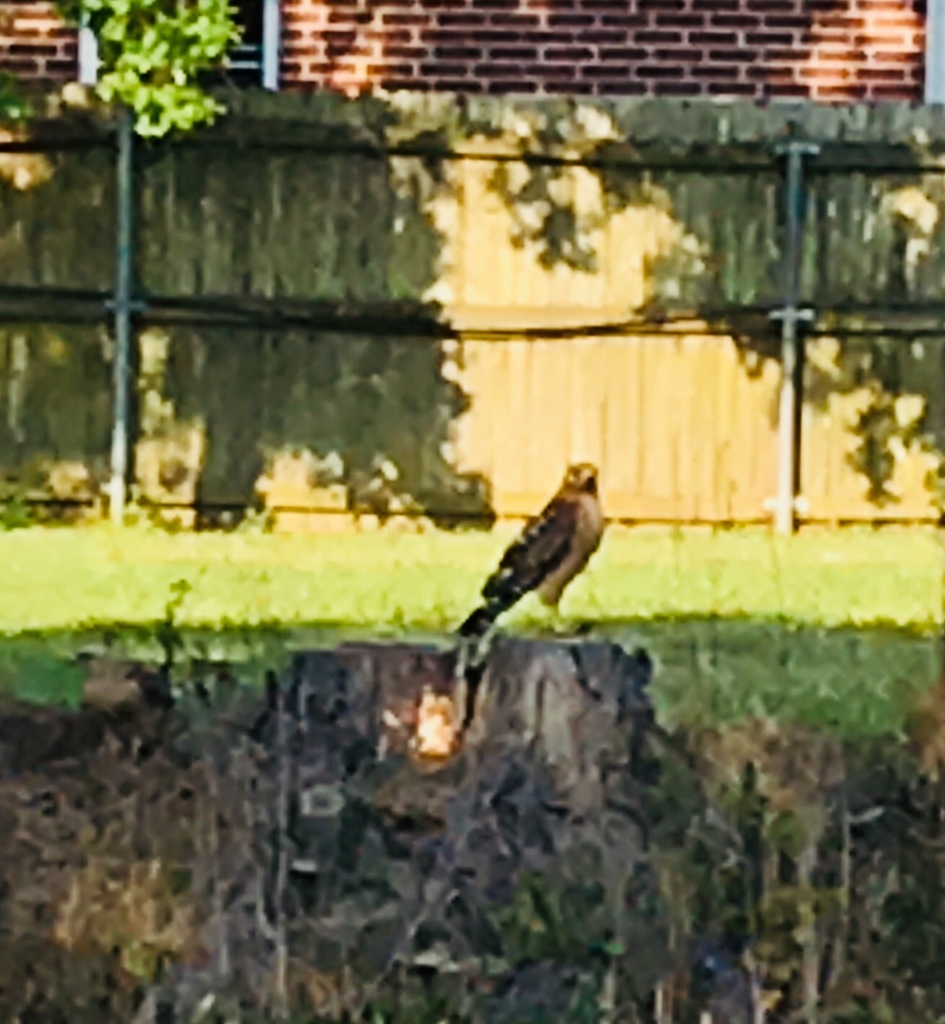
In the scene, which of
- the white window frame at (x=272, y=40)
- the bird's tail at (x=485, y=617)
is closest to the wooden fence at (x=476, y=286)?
the white window frame at (x=272, y=40)

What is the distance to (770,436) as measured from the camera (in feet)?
44.2

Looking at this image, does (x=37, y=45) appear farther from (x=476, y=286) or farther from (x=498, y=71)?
(x=476, y=286)

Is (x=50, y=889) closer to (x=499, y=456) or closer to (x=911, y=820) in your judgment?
(x=911, y=820)

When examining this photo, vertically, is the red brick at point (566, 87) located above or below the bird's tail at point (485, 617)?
above

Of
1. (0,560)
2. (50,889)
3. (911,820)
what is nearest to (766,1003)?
(911,820)

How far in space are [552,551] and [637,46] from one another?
574 centimetres

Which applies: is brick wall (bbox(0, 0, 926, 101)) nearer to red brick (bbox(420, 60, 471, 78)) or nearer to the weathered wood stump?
red brick (bbox(420, 60, 471, 78))

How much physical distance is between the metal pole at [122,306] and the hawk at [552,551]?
3393 mm

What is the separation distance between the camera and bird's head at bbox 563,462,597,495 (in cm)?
1030

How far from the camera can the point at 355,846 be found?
21.4 ft

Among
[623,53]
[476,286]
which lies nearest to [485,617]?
[476,286]

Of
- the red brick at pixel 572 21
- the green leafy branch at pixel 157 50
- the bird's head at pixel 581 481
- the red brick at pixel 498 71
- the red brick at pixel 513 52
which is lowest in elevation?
the bird's head at pixel 581 481

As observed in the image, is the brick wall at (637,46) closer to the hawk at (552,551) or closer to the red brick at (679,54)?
the red brick at (679,54)

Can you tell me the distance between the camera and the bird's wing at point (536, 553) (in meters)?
8.75
